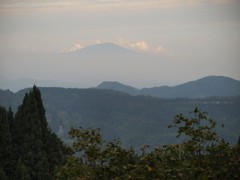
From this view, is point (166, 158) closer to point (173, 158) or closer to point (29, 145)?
point (173, 158)

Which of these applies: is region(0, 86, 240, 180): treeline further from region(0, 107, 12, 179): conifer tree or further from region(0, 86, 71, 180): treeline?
region(0, 107, 12, 179): conifer tree

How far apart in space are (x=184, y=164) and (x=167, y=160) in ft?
3.21

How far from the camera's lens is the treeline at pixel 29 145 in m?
53.5

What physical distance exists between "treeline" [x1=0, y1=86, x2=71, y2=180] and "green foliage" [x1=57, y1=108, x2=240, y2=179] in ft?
118

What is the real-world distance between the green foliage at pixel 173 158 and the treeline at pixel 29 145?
3587 centimetres

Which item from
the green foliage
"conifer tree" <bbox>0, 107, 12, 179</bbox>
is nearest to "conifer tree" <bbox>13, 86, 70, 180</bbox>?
"conifer tree" <bbox>0, 107, 12, 179</bbox>

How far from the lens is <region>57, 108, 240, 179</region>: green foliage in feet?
48.2

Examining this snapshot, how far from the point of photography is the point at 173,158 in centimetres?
1443

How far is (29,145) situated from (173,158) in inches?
1720

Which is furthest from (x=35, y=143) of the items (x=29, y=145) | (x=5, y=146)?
(x=5, y=146)

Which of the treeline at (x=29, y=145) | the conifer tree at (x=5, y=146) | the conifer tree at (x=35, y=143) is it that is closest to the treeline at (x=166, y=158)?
the treeline at (x=29, y=145)

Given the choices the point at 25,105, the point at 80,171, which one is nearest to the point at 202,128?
the point at 80,171

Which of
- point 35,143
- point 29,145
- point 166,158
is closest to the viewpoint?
point 166,158

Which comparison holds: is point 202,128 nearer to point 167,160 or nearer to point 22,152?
point 167,160
